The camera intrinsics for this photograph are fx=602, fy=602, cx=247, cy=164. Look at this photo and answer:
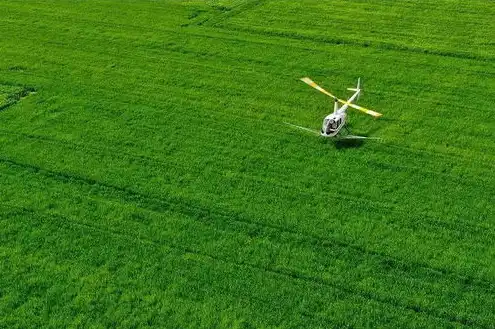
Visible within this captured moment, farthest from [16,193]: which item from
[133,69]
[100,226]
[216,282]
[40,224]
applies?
[133,69]

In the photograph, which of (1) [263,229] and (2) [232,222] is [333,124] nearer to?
(1) [263,229]

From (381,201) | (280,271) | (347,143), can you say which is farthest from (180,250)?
(347,143)

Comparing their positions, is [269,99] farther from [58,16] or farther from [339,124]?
[58,16]

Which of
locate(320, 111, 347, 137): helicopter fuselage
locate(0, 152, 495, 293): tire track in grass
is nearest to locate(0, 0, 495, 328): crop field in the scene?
locate(0, 152, 495, 293): tire track in grass

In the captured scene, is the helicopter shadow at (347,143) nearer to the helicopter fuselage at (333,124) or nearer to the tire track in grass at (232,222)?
the helicopter fuselage at (333,124)

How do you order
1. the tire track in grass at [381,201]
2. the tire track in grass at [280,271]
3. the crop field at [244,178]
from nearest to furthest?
the tire track in grass at [280,271] < the crop field at [244,178] < the tire track in grass at [381,201]

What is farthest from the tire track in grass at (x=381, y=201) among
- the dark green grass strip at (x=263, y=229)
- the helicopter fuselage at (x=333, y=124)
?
the dark green grass strip at (x=263, y=229)

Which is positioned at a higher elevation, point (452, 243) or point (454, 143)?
point (454, 143)
